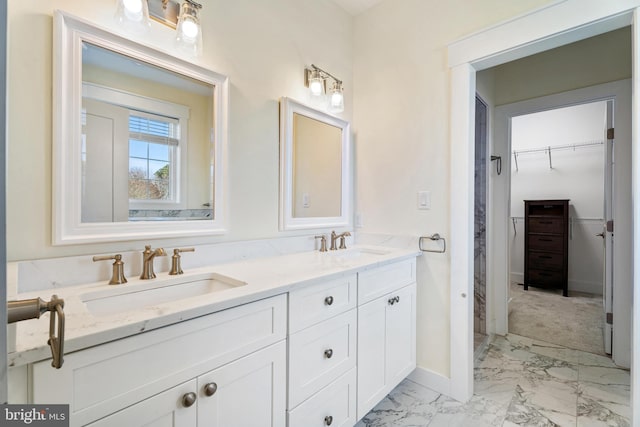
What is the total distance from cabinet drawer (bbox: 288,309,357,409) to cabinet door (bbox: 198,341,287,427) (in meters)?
0.06

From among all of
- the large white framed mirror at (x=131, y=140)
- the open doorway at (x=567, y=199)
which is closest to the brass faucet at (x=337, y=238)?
the large white framed mirror at (x=131, y=140)

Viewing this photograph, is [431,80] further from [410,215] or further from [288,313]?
[288,313]

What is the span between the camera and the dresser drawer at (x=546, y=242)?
12.6ft

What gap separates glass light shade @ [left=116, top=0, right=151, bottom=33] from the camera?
3.73 feet

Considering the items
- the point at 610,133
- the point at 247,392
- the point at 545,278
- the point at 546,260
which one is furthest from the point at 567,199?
the point at 247,392

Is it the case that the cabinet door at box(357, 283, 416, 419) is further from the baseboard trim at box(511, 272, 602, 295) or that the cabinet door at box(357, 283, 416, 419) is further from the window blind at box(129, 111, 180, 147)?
the baseboard trim at box(511, 272, 602, 295)

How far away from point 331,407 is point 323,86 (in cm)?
186

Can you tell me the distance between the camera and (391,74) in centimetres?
206

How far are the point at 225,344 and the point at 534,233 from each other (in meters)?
4.48

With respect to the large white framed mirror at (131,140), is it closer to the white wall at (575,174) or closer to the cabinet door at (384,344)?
the cabinet door at (384,344)

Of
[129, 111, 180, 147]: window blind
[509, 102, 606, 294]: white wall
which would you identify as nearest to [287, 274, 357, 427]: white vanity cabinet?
[129, 111, 180, 147]: window blind

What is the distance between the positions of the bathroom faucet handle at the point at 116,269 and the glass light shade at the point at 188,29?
0.96 meters

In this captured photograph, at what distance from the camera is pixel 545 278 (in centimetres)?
393

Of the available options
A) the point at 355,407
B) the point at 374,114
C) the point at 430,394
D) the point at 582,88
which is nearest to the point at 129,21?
the point at 374,114
